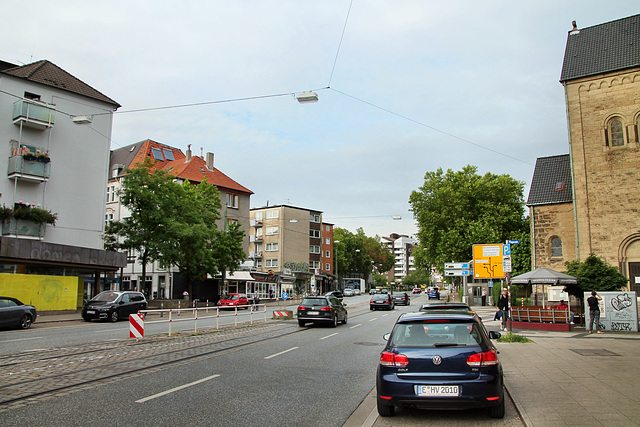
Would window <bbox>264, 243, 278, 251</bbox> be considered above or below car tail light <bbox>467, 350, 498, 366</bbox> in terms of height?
above

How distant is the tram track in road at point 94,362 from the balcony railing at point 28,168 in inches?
884

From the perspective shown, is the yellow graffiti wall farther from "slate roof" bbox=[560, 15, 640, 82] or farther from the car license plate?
"slate roof" bbox=[560, 15, 640, 82]

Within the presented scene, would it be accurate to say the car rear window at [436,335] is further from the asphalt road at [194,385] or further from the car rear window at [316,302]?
the car rear window at [316,302]

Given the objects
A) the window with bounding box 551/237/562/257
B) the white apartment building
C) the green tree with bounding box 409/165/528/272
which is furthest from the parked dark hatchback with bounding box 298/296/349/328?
the green tree with bounding box 409/165/528/272

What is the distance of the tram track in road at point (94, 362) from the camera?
26.6 ft

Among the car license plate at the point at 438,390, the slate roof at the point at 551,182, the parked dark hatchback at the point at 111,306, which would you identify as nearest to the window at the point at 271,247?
the slate roof at the point at 551,182

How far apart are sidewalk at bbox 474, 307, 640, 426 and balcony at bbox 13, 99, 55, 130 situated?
32.4 metres

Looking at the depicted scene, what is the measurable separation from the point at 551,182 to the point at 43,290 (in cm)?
3566

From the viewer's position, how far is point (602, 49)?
107ft

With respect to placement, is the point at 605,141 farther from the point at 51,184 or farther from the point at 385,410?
the point at 51,184

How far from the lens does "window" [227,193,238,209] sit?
2422 inches

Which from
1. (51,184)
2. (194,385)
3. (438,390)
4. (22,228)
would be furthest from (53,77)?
(438,390)

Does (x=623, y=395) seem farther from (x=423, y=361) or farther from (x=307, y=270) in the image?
(x=307, y=270)

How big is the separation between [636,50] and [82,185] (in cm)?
3958
